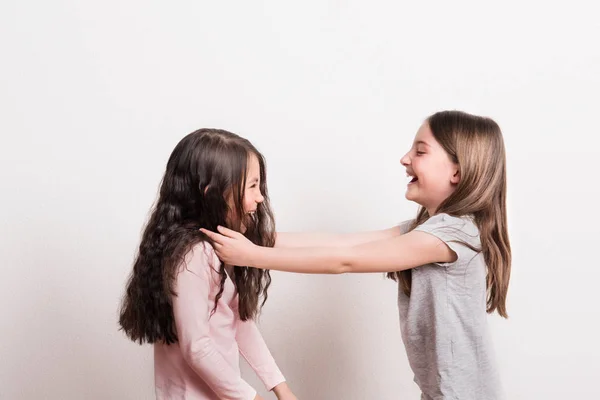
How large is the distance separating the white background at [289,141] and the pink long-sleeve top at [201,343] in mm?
649

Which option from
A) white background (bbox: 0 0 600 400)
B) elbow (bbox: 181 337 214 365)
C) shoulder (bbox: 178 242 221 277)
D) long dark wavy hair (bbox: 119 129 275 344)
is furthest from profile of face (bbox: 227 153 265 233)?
A: white background (bbox: 0 0 600 400)

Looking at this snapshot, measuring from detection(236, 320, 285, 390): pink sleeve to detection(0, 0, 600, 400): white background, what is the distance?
507 mm

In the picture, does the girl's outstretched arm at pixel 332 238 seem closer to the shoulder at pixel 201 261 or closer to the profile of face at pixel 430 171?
the profile of face at pixel 430 171

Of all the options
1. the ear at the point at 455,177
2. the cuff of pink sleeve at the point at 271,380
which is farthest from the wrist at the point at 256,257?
the ear at the point at 455,177

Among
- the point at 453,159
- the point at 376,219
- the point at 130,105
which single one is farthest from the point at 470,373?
the point at 130,105

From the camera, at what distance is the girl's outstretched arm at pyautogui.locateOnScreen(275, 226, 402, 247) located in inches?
66.2

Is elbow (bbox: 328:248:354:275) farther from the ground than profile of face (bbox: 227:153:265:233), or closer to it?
closer to it

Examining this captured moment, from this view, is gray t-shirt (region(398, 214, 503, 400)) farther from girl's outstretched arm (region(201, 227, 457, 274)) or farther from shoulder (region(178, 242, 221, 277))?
shoulder (region(178, 242, 221, 277))

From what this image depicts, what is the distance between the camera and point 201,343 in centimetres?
123

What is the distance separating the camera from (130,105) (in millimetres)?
1936

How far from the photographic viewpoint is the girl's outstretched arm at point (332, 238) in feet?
5.52

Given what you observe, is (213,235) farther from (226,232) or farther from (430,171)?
(430,171)
